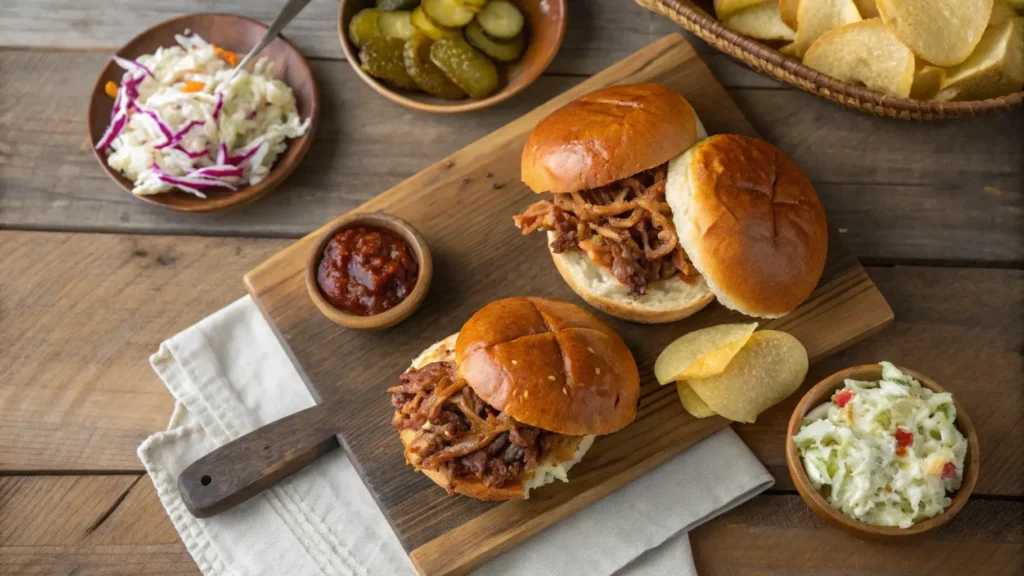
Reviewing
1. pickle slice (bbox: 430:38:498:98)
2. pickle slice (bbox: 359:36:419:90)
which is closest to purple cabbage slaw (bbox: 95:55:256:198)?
pickle slice (bbox: 359:36:419:90)

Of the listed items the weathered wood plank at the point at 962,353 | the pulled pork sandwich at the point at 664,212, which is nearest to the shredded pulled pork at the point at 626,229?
the pulled pork sandwich at the point at 664,212

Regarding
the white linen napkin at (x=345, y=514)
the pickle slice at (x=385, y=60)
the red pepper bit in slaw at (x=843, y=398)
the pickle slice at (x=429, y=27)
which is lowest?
the white linen napkin at (x=345, y=514)

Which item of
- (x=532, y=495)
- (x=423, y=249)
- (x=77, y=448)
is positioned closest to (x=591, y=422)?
(x=532, y=495)

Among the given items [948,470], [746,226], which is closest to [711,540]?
[948,470]

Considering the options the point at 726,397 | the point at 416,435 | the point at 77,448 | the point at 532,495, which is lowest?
the point at 77,448

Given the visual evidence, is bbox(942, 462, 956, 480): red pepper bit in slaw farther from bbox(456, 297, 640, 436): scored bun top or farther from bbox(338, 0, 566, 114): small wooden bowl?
bbox(338, 0, 566, 114): small wooden bowl

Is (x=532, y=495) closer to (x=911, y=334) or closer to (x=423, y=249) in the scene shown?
(x=423, y=249)

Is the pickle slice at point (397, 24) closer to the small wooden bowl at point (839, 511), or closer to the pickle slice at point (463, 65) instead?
the pickle slice at point (463, 65)
